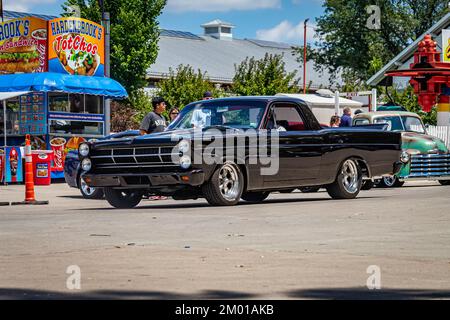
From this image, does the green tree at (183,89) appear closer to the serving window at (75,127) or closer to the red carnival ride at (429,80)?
the red carnival ride at (429,80)

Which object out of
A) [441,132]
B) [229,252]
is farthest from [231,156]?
[441,132]

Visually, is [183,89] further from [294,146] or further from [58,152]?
[294,146]

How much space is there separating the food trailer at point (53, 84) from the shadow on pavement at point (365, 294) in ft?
66.8

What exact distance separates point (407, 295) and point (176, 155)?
8.53m

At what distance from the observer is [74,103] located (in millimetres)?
28859

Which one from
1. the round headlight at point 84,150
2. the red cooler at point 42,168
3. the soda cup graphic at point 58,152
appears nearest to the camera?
the round headlight at point 84,150

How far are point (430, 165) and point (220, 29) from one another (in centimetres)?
7942

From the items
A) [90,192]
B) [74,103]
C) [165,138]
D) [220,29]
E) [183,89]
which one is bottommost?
[90,192]

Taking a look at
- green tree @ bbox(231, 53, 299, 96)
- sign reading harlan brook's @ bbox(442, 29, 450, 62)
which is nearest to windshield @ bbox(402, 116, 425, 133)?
green tree @ bbox(231, 53, 299, 96)

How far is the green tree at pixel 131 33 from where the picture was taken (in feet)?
173

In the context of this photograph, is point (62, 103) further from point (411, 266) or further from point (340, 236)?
point (411, 266)

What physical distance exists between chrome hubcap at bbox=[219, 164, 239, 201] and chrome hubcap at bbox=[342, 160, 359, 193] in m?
2.63

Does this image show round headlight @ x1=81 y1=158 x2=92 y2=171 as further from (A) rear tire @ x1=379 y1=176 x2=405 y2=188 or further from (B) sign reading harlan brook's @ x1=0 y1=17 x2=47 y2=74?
(B) sign reading harlan brook's @ x1=0 y1=17 x2=47 y2=74

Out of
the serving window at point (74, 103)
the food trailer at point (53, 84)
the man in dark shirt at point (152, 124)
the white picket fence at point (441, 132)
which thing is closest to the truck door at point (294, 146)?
the man in dark shirt at point (152, 124)
